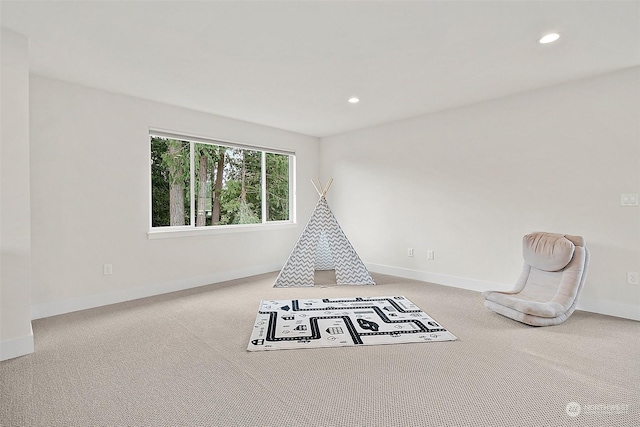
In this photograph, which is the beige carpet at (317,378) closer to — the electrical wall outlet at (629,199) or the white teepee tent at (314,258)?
the electrical wall outlet at (629,199)

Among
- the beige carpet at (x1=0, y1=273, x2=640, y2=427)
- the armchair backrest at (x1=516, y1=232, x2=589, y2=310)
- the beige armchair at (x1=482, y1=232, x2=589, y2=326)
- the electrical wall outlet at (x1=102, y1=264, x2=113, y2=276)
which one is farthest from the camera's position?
the electrical wall outlet at (x1=102, y1=264, x2=113, y2=276)

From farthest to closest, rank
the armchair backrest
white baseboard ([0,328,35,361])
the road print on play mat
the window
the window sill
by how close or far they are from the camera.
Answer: the window → the window sill → the armchair backrest → the road print on play mat → white baseboard ([0,328,35,361])

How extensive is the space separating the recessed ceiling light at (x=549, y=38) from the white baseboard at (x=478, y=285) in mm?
2520

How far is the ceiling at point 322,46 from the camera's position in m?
A: 2.10

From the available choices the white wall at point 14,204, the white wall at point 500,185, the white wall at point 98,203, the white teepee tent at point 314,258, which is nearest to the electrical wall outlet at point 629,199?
the white wall at point 500,185

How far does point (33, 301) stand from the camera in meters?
3.12

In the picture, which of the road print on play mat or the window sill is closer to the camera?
the road print on play mat

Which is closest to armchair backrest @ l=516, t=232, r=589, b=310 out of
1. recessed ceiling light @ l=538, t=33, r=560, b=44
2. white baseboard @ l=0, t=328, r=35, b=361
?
recessed ceiling light @ l=538, t=33, r=560, b=44

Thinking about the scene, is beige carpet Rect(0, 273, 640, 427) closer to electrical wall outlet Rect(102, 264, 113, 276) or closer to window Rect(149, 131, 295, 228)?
electrical wall outlet Rect(102, 264, 113, 276)

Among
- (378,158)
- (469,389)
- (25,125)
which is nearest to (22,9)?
(25,125)

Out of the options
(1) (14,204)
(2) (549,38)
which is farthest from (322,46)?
(1) (14,204)

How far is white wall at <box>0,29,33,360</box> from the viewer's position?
2.33 metres

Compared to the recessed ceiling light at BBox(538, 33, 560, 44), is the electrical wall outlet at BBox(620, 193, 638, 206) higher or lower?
lower

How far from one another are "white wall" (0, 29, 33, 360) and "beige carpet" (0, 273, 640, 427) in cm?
22
